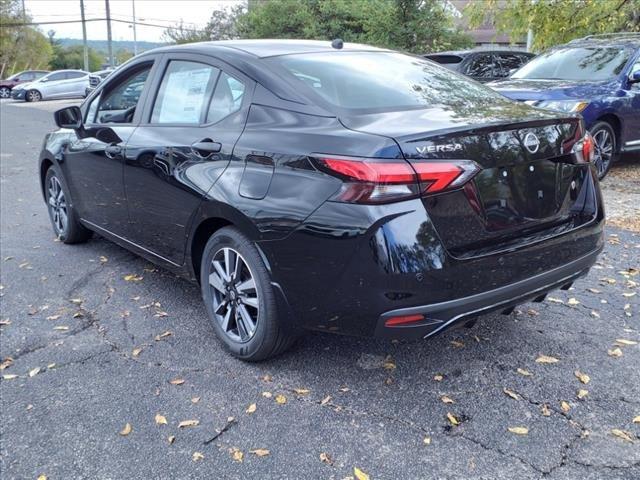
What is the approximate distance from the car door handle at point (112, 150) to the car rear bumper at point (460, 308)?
7.87 ft

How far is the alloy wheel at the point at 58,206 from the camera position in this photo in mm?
5410

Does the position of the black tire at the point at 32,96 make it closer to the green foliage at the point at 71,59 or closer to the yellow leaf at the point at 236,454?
the yellow leaf at the point at 236,454

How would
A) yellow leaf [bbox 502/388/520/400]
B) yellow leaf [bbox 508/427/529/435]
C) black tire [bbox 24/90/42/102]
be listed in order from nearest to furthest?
yellow leaf [bbox 508/427/529/435]
yellow leaf [bbox 502/388/520/400]
black tire [bbox 24/90/42/102]

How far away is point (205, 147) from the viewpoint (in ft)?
11.0

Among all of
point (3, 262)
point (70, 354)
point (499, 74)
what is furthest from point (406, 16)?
point (70, 354)

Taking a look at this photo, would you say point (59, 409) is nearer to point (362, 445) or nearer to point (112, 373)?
point (112, 373)

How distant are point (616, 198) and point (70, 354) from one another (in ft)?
19.5

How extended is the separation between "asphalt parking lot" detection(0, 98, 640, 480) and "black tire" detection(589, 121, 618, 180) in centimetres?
352

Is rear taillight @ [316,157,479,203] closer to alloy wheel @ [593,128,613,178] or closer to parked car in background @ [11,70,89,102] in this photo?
alloy wheel @ [593,128,613,178]

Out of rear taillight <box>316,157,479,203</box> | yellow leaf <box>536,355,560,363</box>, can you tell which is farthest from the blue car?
rear taillight <box>316,157,479,203</box>

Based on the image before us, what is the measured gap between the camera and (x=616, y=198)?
6871 mm

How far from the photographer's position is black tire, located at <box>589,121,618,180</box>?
291 inches

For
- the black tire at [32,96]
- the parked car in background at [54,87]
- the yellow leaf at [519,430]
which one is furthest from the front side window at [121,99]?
the black tire at [32,96]

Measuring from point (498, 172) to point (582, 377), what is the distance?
3.91 feet
